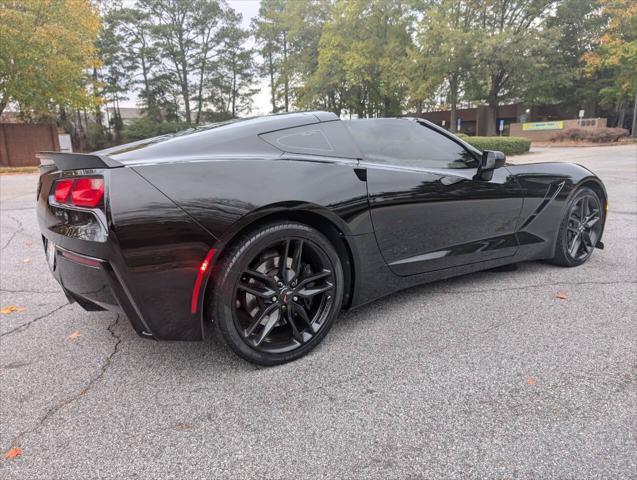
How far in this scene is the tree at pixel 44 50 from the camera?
56.2ft

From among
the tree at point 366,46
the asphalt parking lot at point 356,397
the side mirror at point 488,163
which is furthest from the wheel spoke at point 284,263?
the tree at point 366,46

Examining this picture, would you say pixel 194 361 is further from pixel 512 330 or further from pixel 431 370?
pixel 512 330

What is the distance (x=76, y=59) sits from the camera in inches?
770

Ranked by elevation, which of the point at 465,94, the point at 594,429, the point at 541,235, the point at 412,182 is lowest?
the point at 594,429

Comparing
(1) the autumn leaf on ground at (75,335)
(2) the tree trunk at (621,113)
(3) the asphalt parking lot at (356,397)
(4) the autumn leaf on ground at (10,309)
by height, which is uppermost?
(2) the tree trunk at (621,113)

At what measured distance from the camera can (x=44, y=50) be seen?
17.8 metres

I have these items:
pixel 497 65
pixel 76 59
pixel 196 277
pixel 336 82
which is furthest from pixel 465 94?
pixel 196 277

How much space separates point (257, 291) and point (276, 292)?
106 millimetres

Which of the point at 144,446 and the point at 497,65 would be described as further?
the point at 497,65

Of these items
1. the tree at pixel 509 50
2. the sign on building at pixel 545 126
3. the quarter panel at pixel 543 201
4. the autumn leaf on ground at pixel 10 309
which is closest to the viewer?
the autumn leaf on ground at pixel 10 309

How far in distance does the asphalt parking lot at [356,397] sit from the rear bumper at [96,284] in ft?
1.21

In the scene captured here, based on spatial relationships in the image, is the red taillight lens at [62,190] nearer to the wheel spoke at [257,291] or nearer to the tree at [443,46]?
the wheel spoke at [257,291]

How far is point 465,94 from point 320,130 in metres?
36.8

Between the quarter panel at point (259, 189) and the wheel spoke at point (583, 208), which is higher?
the quarter panel at point (259, 189)
